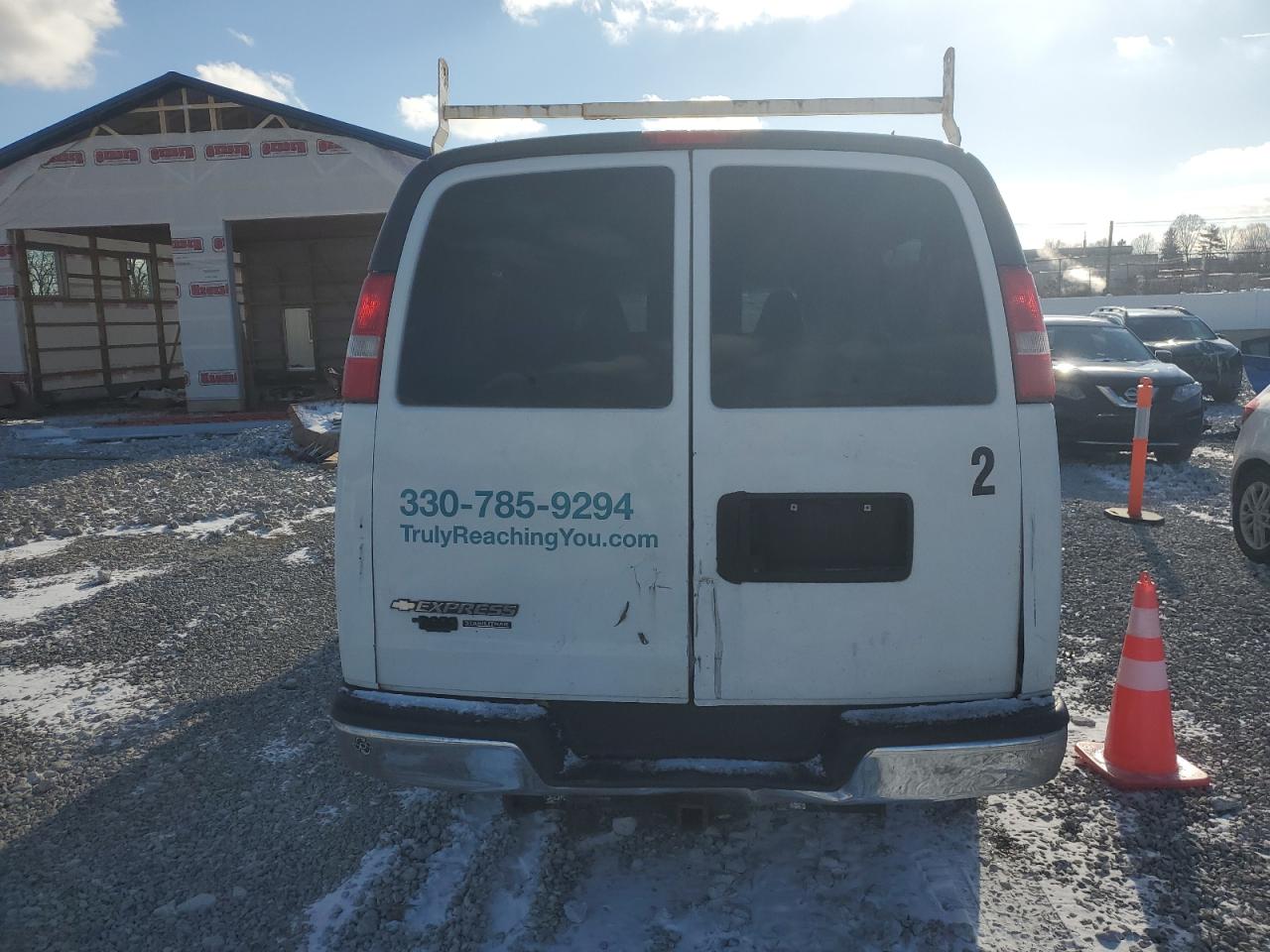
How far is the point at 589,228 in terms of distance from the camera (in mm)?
2488

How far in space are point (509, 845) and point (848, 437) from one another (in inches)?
73.5

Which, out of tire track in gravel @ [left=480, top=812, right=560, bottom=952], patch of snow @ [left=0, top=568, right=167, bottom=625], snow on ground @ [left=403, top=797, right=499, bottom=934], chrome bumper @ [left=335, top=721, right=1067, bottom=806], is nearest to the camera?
chrome bumper @ [left=335, top=721, right=1067, bottom=806]

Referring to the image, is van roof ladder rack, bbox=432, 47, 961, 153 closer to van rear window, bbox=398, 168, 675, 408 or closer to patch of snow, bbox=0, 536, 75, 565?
van rear window, bbox=398, 168, 675, 408

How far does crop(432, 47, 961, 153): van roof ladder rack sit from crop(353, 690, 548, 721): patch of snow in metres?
2.05

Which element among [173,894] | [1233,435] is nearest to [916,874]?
[173,894]

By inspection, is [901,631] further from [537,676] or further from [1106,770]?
[1106,770]

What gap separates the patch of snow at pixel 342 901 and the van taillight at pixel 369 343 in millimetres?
1604

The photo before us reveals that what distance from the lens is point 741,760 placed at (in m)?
2.47

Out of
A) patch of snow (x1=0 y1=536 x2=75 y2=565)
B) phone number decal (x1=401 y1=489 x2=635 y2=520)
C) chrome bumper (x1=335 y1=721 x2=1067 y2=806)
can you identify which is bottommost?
patch of snow (x1=0 y1=536 x2=75 y2=565)

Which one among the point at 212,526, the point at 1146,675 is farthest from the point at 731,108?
the point at 212,526


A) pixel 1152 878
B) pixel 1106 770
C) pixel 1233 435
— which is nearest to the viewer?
pixel 1152 878

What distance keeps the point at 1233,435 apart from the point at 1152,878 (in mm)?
12170

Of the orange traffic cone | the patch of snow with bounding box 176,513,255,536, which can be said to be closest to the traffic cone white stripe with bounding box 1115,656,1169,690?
the orange traffic cone

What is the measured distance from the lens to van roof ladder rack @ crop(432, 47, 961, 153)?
10.9ft
